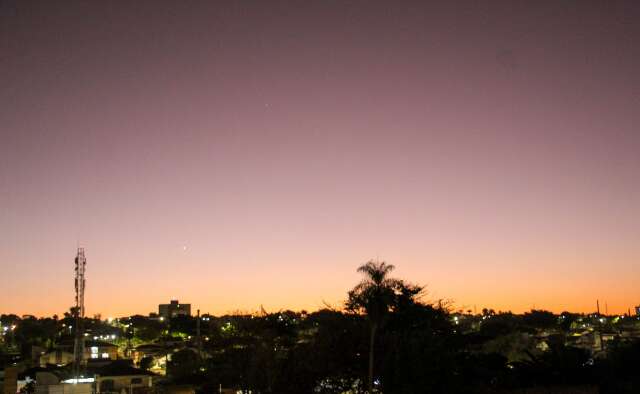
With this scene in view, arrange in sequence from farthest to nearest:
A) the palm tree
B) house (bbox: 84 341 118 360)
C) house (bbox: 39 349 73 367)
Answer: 1. house (bbox: 84 341 118 360)
2. house (bbox: 39 349 73 367)
3. the palm tree

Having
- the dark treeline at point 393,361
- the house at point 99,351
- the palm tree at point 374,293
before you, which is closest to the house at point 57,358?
the house at point 99,351

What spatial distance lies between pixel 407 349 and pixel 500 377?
23.7 ft

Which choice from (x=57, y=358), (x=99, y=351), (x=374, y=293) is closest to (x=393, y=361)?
(x=374, y=293)

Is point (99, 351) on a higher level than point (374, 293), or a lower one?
lower

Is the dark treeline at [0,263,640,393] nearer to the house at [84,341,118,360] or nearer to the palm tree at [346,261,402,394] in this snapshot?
the palm tree at [346,261,402,394]

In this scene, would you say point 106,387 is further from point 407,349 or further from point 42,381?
point 407,349

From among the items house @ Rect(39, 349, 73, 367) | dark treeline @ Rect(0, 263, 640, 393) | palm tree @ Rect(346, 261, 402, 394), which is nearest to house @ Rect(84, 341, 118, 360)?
house @ Rect(39, 349, 73, 367)

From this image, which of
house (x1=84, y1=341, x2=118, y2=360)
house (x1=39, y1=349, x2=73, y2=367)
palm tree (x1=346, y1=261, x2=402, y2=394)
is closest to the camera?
palm tree (x1=346, y1=261, x2=402, y2=394)

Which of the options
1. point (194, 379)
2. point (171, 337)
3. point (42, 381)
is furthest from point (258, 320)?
point (171, 337)

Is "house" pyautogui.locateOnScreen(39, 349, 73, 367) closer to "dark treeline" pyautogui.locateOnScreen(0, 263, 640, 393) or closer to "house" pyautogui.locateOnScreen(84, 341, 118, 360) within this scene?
"house" pyautogui.locateOnScreen(84, 341, 118, 360)

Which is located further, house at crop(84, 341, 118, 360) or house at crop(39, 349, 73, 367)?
house at crop(84, 341, 118, 360)

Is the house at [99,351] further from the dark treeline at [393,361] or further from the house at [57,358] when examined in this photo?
the dark treeline at [393,361]

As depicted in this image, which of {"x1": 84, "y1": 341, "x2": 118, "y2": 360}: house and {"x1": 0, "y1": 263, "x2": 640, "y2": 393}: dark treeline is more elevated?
{"x1": 0, "y1": 263, "x2": 640, "y2": 393}: dark treeline

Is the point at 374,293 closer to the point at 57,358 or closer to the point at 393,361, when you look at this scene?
the point at 393,361
